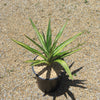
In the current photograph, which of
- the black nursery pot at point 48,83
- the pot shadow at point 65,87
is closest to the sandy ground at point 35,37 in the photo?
the pot shadow at point 65,87

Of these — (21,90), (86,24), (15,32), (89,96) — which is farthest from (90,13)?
(21,90)

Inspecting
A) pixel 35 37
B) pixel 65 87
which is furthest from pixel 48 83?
pixel 35 37

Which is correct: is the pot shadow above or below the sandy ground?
below

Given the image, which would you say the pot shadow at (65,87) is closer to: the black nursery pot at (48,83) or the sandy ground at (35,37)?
the sandy ground at (35,37)

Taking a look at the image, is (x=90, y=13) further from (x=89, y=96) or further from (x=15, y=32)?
(x=89, y=96)

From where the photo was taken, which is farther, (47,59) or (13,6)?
(13,6)

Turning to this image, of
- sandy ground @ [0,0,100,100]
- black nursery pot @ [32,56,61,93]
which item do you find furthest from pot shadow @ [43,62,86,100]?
black nursery pot @ [32,56,61,93]

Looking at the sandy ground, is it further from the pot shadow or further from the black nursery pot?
the black nursery pot
